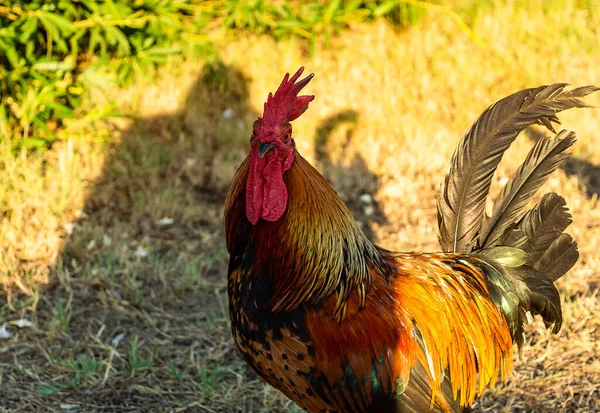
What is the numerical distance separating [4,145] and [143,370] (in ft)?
7.53

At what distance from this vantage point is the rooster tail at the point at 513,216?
3.14 metres

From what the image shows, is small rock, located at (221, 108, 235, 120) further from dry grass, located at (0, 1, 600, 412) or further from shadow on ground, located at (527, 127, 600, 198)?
shadow on ground, located at (527, 127, 600, 198)

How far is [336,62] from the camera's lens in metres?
7.08

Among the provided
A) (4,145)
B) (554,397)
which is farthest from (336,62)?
(554,397)

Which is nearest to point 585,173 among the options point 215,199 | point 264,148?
point 215,199

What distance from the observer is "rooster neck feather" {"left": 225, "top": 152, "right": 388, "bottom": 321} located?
2.73 m

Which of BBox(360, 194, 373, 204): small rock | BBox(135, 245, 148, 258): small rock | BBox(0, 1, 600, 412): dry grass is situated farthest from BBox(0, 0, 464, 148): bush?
BBox(360, 194, 373, 204): small rock

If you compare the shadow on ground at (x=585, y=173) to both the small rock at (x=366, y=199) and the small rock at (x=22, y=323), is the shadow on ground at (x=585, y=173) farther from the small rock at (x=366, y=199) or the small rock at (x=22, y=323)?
the small rock at (x=22, y=323)

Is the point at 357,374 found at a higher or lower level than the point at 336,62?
lower

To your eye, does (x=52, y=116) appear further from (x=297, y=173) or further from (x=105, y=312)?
(x=297, y=173)

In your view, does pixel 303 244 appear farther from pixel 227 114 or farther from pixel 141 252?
pixel 227 114

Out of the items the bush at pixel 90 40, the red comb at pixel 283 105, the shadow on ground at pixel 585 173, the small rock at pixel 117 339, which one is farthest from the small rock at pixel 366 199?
the red comb at pixel 283 105

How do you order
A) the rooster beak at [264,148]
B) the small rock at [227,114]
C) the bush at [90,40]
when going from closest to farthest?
1. the rooster beak at [264,148]
2. the bush at [90,40]
3. the small rock at [227,114]

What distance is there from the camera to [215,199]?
5719 millimetres
